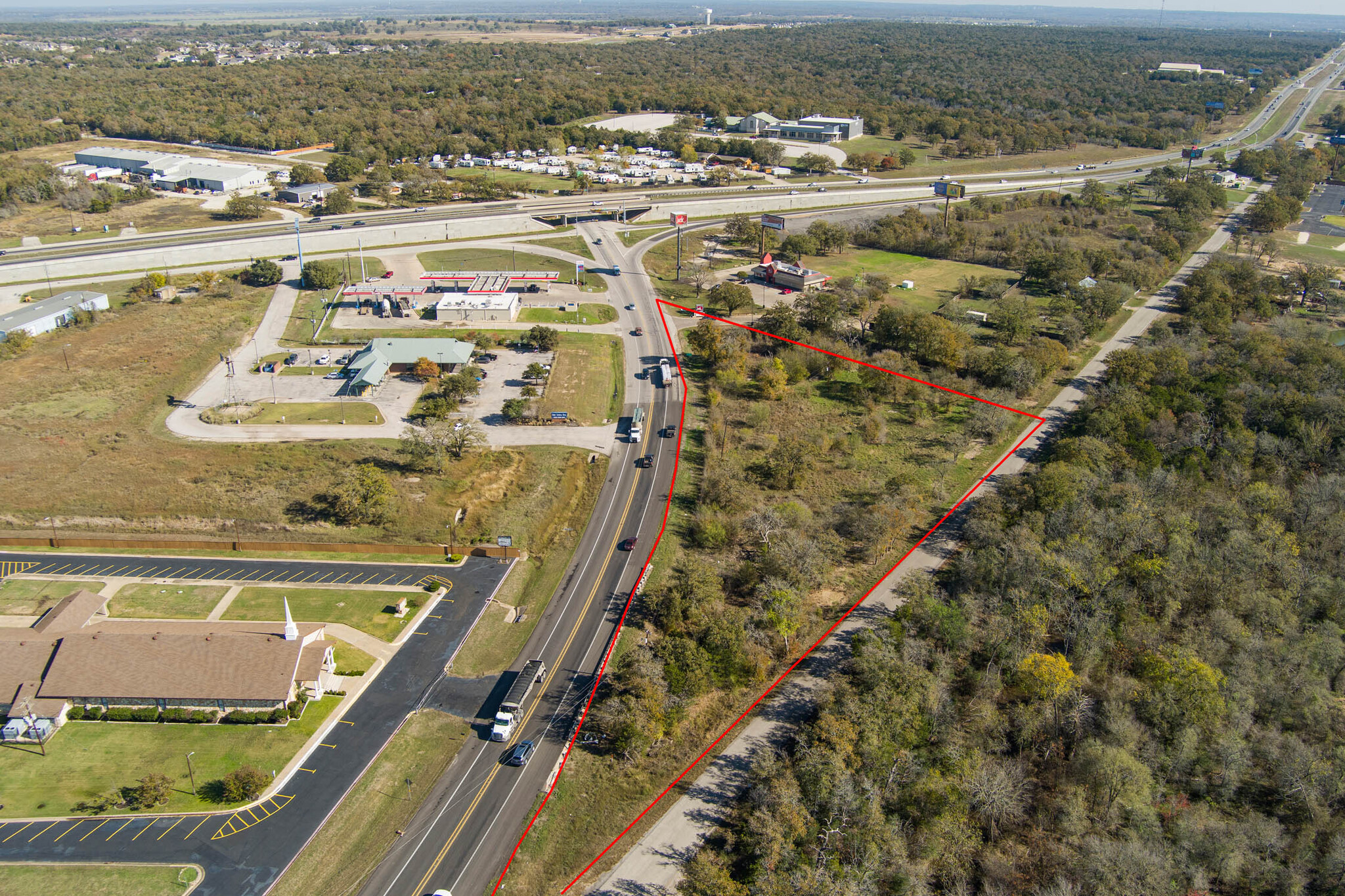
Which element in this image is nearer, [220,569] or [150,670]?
[150,670]

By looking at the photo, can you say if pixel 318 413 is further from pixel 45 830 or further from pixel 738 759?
pixel 738 759

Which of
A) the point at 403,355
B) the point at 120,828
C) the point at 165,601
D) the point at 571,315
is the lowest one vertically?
the point at 120,828

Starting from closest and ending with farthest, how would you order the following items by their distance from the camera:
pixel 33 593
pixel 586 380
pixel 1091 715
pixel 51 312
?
pixel 1091 715 → pixel 33 593 → pixel 586 380 → pixel 51 312

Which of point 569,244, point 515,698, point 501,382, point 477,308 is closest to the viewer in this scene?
point 515,698

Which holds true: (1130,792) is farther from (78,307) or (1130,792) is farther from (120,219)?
(120,219)

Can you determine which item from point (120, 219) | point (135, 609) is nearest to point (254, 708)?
point (135, 609)

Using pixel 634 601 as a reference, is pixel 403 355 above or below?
above

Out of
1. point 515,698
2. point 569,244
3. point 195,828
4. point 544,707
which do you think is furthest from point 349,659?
point 569,244
